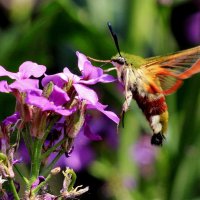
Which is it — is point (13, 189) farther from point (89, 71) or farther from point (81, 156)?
point (81, 156)

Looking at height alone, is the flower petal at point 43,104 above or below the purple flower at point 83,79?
below

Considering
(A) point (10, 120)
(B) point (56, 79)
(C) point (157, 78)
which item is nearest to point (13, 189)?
(A) point (10, 120)

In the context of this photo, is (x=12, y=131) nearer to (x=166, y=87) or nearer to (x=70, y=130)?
(x=70, y=130)

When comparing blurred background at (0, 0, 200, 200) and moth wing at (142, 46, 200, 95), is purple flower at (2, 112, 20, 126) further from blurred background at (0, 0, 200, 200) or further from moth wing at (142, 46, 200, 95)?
blurred background at (0, 0, 200, 200)

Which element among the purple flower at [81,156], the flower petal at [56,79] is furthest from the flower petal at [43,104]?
the purple flower at [81,156]

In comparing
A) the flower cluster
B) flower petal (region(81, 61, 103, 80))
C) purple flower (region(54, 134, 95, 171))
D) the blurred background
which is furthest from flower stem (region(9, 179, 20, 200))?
purple flower (region(54, 134, 95, 171))

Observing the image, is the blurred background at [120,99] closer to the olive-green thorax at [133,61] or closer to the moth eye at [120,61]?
the olive-green thorax at [133,61]

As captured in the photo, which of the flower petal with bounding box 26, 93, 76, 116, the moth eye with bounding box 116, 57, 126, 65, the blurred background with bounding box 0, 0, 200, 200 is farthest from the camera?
the blurred background with bounding box 0, 0, 200, 200
